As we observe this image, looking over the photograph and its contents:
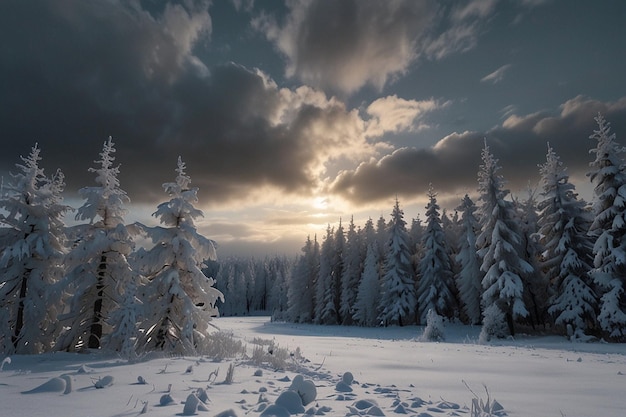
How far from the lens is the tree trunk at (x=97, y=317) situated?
15.6 metres

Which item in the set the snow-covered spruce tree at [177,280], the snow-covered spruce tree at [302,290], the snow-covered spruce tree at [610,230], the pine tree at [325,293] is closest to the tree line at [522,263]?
the snow-covered spruce tree at [610,230]

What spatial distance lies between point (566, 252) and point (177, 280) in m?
28.6

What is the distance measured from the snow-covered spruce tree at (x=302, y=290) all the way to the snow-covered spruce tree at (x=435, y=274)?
80.2 ft

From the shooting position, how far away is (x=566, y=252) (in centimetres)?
2839

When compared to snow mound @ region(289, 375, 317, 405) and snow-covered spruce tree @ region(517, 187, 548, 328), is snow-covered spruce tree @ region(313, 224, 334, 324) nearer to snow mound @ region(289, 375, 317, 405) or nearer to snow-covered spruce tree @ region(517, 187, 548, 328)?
snow-covered spruce tree @ region(517, 187, 548, 328)

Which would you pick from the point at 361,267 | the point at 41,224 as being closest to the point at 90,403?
the point at 41,224

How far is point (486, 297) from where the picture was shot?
29.2 metres

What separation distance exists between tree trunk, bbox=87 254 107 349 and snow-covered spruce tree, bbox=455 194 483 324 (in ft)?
107

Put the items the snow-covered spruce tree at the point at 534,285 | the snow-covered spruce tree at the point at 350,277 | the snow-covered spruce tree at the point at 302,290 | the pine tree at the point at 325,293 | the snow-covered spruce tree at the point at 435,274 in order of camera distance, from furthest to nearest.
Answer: the snow-covered spruce tree at the point at 302,290 → the pine tree at the point at 325,293 → the snow-covered spruce tree at the point at 350,277 → the snow-covered spruce tree at the point at 435,274 → the snow-covered spruce tree at the point at 534,285

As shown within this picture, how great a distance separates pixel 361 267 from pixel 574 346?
37.1 metres

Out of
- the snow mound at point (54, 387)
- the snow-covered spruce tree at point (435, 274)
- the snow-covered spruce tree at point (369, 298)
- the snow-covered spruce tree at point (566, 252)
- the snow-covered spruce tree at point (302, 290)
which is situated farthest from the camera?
the snow-covered spruce tree at point (302, 290)

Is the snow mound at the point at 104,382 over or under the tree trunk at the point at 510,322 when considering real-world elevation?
over

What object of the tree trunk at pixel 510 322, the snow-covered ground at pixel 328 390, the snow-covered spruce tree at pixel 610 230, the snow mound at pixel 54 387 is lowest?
the tree trunk at pixel 510 322

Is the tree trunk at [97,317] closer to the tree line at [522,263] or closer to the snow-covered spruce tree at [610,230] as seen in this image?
the tree line at [522,263]
